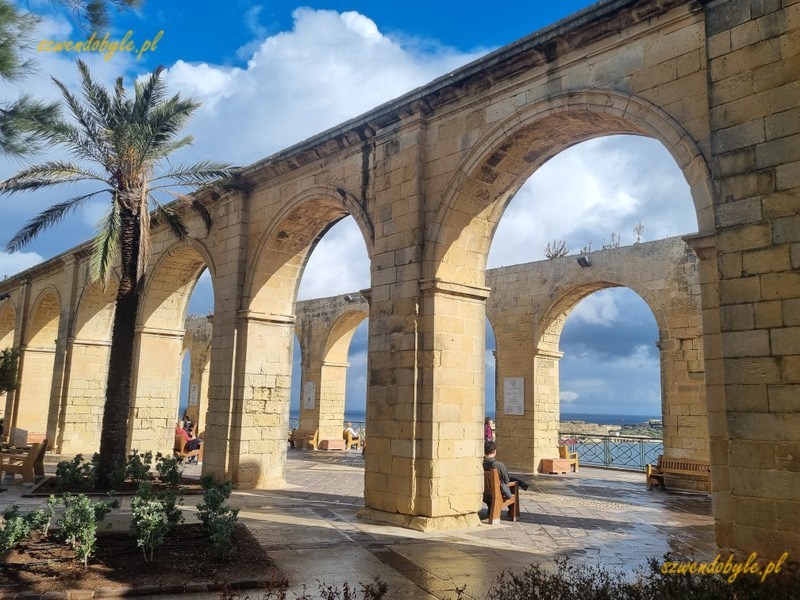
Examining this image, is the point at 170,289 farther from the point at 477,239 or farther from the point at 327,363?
the point at 477,239

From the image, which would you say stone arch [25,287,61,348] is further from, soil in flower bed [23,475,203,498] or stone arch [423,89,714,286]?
stone arch [423,89,714,286]

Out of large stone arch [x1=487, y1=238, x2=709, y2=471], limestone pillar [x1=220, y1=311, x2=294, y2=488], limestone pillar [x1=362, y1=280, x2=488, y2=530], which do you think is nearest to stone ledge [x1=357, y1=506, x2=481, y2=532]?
limestone pillar [x1=362, y1=280, x2=488, y2=530]

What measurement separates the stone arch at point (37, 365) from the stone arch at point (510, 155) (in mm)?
17152

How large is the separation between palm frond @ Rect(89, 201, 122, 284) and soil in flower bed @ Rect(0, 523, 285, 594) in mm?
4808

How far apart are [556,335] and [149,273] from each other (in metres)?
9.68

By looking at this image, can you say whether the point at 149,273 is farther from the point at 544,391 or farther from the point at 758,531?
the point at 758,531

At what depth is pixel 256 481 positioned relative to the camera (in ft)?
36.4

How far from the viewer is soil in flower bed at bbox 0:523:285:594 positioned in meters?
4.87

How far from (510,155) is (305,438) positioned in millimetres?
14742

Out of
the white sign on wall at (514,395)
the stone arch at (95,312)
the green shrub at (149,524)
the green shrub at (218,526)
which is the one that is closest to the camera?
the green shrub at (149,524)

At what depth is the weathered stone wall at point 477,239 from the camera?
5172mm

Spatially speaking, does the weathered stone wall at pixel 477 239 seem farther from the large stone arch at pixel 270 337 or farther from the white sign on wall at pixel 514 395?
the white sign on wall at pixel 514 395

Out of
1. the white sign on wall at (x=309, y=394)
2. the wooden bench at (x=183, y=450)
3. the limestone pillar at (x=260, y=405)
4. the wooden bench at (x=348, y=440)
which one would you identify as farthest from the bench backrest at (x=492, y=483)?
the white sign on wall at (x=309, y=394)

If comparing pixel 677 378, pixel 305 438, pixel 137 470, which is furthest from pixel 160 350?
pixel 677 378
